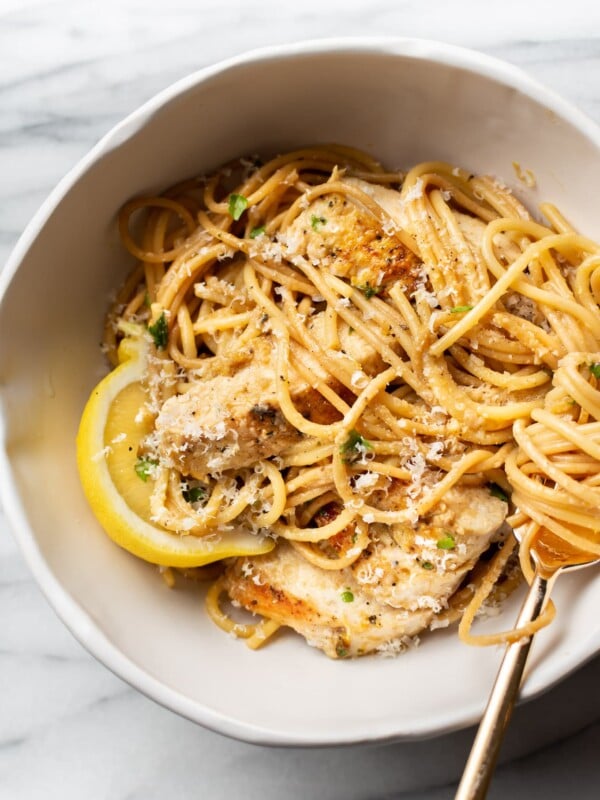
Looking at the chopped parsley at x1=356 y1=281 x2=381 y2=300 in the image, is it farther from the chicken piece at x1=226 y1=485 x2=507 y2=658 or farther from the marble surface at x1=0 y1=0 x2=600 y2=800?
the marble surface at x1=0 y1=0 x2=600 y2=800

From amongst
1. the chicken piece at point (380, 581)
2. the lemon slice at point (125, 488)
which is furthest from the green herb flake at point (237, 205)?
the chicken piece at point (380, 581)

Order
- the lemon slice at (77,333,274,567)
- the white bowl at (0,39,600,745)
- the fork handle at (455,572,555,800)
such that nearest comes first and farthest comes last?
the fork handle at (455,572,555,800)
the white bowl at (0,39,600,745)
the lemon slice at (77,333,274,567)

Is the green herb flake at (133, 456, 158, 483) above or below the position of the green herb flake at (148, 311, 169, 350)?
below

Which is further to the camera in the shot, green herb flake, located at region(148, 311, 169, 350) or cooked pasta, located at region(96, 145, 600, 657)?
green herb flake, located at region(148, 311, 169, 350)

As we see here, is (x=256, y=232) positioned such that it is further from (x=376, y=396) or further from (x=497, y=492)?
(x=497, y=492)

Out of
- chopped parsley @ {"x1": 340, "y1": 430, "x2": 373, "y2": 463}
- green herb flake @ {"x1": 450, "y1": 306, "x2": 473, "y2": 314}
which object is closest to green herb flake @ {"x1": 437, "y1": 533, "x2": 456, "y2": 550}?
chopped parsley @ {"x1": 340, "y1": 430, "x2": 373, "y2": 463}

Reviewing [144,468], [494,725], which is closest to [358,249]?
[144,468]

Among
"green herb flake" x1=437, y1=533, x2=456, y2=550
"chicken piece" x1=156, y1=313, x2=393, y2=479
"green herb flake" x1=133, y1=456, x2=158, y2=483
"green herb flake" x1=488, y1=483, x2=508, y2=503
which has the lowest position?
"green herb flake" x1=437, y1=533, x2=456, y2=550

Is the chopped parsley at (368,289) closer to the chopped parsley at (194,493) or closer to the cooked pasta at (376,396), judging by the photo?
the cooked pasta at (376,396)
